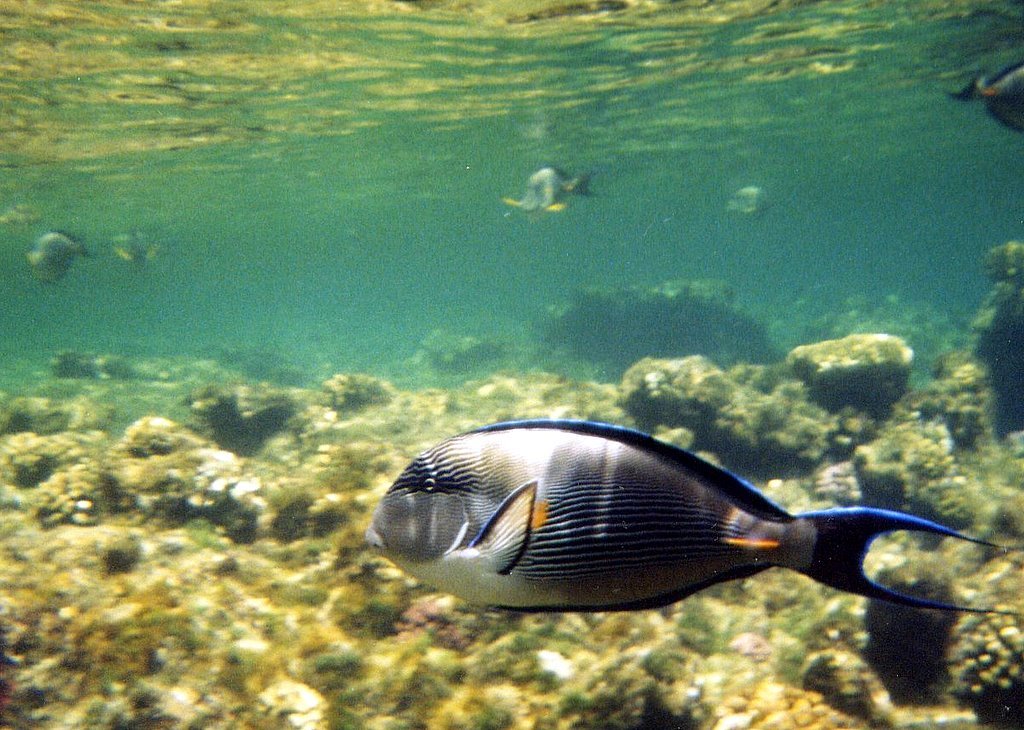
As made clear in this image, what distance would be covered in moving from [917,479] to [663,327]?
1675 centimetres

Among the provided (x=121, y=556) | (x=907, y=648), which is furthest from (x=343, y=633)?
(x=907, y=648)

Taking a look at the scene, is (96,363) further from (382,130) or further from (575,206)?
(575,206)

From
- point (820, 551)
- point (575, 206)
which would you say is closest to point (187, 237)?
point (575, 206)

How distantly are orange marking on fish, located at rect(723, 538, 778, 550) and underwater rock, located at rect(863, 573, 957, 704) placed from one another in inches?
165

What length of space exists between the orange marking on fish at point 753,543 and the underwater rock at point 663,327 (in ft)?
76.0

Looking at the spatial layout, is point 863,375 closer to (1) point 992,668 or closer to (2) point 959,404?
(2) point 959,404

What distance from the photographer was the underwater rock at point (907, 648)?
4.58 meters

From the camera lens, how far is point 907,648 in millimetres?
4723

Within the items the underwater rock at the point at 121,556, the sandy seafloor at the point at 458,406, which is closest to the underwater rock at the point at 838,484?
the sandy seafloor at the point at 458,406

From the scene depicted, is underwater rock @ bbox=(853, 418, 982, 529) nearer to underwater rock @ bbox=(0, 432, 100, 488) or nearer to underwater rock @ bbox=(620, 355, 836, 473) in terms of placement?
underwater rock @ bbox=(620, 355, 836, 473)

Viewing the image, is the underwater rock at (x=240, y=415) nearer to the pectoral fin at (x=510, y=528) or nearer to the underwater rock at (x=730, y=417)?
the underwater rock at (x=730, y=417)

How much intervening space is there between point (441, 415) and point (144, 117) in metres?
16.0

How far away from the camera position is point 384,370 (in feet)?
91.5

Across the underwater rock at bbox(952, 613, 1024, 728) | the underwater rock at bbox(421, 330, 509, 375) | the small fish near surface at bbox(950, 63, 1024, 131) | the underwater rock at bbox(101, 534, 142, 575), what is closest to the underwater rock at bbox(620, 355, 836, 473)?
the small fish near surface at bbox(950, 63, 1024, 131)
